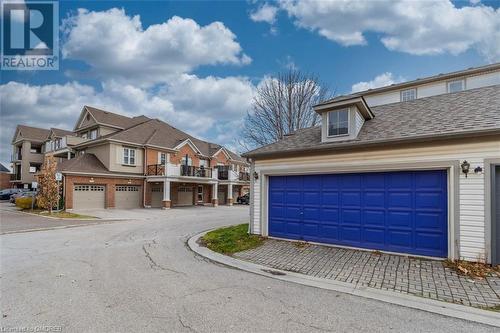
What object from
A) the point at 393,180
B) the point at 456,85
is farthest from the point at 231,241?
the point at 456,85

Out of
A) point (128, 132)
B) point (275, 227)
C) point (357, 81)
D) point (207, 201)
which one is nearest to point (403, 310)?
point (275, 227)

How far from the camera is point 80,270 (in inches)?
263

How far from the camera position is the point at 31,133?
4206cm

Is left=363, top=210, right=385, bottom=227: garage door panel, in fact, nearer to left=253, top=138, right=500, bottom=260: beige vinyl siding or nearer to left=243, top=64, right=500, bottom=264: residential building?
left=243, top=64, right=500, bottom=264: residential building

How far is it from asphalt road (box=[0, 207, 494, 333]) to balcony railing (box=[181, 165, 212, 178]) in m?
19.5

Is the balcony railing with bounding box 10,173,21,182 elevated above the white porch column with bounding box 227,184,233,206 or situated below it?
above

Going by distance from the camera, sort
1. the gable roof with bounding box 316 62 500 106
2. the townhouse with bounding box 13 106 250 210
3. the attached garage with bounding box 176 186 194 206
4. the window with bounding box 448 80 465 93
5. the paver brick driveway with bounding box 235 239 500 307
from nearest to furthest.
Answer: the paver brick driveway with bounding box 235 239 500 307, the gable roof with bounding box 316 62 500 106, the window with bounding box 448 80 465 93, the townhouse with bounding box 13 106 250 210, the attached garage with bounding box 176 186 194 206

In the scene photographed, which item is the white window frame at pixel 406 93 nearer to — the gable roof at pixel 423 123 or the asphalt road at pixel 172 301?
the gable roof at pixel 423 123

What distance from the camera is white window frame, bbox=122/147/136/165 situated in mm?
25578

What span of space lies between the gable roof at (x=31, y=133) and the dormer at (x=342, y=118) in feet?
152

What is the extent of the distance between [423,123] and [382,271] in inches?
190

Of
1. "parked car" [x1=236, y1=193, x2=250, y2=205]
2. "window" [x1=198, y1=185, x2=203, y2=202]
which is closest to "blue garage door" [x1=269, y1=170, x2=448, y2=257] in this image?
"window" [x1=198, y1=185, x2=203, y2=202]

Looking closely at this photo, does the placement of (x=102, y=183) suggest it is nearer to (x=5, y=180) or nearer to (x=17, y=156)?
(x=17, y=156)

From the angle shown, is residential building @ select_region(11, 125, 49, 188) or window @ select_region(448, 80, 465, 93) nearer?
window @ select_region(448, 80, 465, 93)
